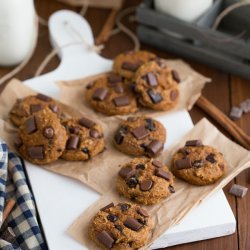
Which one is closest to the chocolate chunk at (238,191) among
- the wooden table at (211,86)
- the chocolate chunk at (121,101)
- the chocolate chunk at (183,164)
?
the wooden table at (211,86)

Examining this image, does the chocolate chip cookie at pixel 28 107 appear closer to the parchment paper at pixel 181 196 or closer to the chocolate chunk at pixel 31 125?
the chocolate chunk at pixel 31 125

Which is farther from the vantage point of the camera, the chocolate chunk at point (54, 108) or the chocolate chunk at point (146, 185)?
the chocolate chunk at point (54, 108)

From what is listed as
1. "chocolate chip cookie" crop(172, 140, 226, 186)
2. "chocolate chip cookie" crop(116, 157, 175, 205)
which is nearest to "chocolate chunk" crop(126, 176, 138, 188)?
"chocolate chip cookie" crop(116, 157, 175, 205)

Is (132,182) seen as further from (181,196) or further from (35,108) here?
(35,108)

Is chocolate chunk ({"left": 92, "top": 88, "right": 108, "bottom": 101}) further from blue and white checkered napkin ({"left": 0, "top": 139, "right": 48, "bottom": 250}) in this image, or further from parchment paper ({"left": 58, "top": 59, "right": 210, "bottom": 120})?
blue and white checkered napkin ({"left": 0, "top": 139, "right": 48, "bottom": 250})

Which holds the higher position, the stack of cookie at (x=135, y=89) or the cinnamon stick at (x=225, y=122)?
the stack of cookie at (x=135, y=89)

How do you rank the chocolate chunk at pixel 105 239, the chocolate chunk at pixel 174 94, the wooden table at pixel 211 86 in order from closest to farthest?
the chocolate chunk at pixel 105 239 → the wooden table at pixel 211 86 → the chocolate chunk at pixel 174 94

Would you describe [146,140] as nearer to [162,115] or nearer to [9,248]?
[162,115]

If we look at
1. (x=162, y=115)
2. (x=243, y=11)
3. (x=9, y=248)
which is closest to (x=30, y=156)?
(x=9, y=248)
